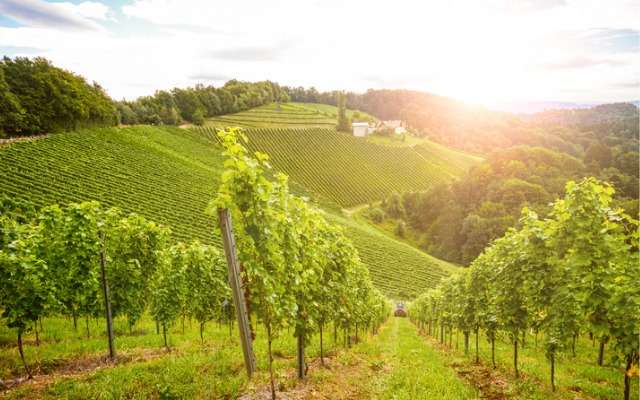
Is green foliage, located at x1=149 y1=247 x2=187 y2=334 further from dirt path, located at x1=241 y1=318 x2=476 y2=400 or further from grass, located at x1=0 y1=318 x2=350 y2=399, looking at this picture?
dirt path, located at x1=241 y1=318 x2=476 y2=400

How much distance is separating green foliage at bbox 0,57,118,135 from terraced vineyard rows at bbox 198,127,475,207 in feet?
123

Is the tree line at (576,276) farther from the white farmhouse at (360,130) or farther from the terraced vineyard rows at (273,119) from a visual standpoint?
the white farmhouse at (360,130)

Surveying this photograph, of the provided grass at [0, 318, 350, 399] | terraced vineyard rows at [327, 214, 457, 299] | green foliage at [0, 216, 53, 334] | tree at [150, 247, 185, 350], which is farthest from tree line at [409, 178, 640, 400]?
terraced vineyard rows at [327, 214, 457, 299]

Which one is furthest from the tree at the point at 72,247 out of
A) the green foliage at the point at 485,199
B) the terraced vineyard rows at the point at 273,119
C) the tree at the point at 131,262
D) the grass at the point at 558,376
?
the terraced vineyard rows at the point at 273,119

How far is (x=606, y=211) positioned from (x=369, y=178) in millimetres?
96938

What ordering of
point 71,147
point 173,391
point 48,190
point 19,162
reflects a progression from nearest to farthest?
point 173,391
point 48,190
point 19,162
point 71,147

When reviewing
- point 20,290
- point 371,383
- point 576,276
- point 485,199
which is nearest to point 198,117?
point 485,199

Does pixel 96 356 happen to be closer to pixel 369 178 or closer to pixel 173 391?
pixel 173 391

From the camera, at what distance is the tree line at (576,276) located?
7293 mm

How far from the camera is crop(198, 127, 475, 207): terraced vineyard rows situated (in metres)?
95.8

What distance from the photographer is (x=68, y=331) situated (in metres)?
13.5

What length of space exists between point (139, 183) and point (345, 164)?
220 ft

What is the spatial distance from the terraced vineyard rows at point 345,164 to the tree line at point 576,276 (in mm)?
79402

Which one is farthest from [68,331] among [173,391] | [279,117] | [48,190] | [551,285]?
[279,117]
